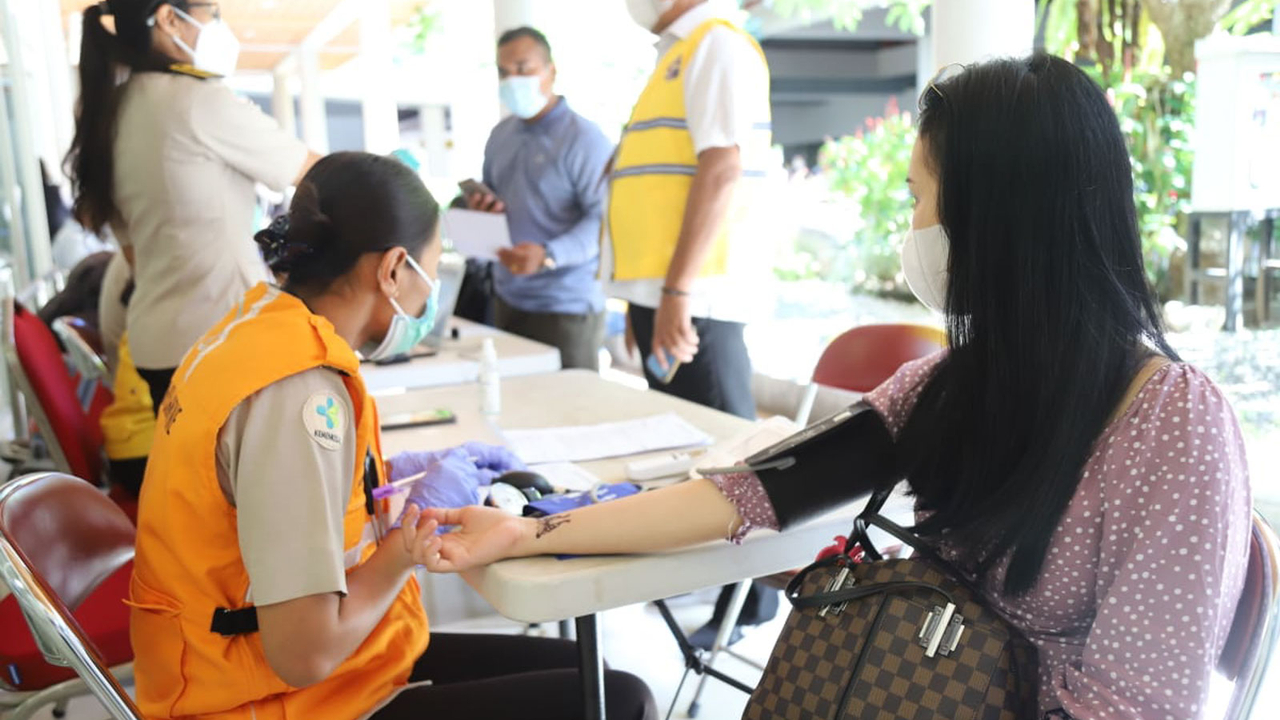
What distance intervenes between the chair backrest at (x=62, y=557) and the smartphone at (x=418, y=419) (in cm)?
50

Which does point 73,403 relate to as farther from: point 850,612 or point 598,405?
point 850,612

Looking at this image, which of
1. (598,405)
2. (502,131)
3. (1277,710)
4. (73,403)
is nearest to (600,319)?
(502,131)

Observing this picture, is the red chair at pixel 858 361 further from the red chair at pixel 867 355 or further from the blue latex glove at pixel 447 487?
the blue latex glove at pixel 447 487

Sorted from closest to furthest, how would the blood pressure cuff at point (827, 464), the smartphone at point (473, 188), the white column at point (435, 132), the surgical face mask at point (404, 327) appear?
the blood pressure cuff at point (827, 464), the surgical face mask at point (404, 327), the smartphone at point (473, 188), the white column at point (435, 132)

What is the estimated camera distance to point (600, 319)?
138 inches

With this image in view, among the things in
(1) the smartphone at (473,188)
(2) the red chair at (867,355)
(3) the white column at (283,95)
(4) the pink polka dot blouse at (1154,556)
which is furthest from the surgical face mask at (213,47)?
(3) the white column at (283,95)

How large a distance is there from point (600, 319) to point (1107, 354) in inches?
99.7

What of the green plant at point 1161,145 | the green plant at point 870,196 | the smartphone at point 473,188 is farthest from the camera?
the green plant at point 870,196

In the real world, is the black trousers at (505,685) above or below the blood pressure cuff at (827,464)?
below

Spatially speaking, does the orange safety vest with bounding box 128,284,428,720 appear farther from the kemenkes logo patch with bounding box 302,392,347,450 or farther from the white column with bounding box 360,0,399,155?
the white column with bounding box 360,0,399,155

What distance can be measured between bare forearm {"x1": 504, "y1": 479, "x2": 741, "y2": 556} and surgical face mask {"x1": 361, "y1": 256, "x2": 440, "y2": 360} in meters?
0.32

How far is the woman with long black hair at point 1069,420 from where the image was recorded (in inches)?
37.5

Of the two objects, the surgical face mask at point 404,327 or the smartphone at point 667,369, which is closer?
the surgical face mask at point 404,327

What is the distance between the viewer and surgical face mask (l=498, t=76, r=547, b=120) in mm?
3338
